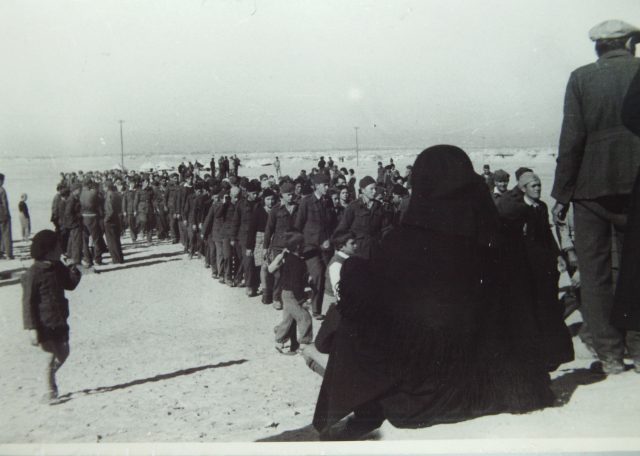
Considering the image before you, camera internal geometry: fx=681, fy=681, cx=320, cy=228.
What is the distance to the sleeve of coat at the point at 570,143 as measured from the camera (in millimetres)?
3678

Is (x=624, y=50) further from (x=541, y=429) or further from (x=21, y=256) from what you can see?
(x=21, y=256)

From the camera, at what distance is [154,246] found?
694 inches

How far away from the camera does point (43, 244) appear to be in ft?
16.7

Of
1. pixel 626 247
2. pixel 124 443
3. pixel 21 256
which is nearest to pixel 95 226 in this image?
pixel 21 256

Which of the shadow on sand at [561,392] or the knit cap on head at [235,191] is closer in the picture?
the shadow on sand at [561,392]

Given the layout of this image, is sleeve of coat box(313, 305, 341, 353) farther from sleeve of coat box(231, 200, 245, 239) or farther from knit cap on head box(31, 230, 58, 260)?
sleeve of coat box(231, 200, 245, 239)

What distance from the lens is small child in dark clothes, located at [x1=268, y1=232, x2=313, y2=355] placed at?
22.2 feet

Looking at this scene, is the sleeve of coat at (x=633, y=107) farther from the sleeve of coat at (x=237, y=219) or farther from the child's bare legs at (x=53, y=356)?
the sleeve of coat at (x=237, y=219)

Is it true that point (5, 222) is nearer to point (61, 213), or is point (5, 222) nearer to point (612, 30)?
point (61, 213)

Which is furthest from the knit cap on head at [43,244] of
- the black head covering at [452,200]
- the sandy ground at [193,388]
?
the black head covering at [452,200]

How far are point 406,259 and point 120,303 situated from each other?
7454 mm

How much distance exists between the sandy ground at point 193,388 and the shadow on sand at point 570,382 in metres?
0.01

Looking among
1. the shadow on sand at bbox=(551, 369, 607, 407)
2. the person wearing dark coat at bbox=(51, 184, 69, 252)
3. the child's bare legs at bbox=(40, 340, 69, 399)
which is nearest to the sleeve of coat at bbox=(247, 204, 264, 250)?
the person wearing dark coat at bbox=(51, 184, 69, 252)

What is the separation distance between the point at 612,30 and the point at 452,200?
139cm
